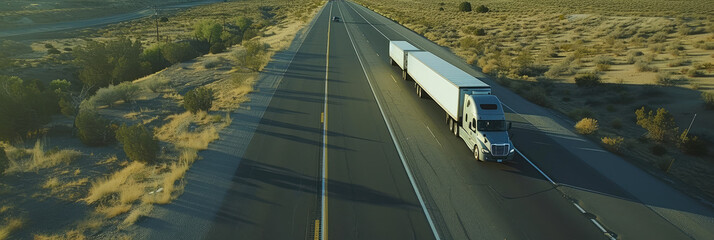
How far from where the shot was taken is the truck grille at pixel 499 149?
48.4ft

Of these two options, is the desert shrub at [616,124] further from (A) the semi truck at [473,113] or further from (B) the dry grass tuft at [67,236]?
(B) the dry grass tuft at [67,236]

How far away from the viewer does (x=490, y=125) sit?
15.4 meters

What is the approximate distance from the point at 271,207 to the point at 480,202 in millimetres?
7463

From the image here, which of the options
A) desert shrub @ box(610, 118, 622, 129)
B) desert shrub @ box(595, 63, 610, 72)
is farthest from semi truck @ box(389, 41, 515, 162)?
desert shrub @ box(595, 63, 610, 72)

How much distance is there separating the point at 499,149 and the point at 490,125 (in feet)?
3.97

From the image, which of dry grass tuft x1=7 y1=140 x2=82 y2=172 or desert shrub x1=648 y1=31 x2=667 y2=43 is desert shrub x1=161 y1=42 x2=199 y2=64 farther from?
desert shrub x1=648 y1=31 x2=667 y2=43

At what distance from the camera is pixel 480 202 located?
41.9 feet

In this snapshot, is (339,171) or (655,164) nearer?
(339,171)

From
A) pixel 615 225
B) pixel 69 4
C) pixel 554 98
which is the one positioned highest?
pixel 69 4

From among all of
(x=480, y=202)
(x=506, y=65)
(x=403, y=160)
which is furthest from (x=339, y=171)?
(x=506, y=65)

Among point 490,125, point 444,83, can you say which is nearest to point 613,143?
point 490,125

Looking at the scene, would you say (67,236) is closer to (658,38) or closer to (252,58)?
(252,58)

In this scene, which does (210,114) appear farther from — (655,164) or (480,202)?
(655,164)

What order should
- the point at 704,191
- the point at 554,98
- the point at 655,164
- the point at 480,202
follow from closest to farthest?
the point at 480,202, the point at 704,191, the point at 655,164, the point at 554,98
